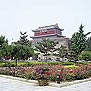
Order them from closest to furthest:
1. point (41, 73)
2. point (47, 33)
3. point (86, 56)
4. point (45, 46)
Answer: point (41, 73)
point (45, 46)
point (86, 56)
point (47, 33)

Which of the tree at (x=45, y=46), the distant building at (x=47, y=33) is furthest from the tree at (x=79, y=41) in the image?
the distant building at (x=47, y=33)

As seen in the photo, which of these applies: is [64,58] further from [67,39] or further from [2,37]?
[2,37]

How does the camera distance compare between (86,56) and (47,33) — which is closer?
(86,56)

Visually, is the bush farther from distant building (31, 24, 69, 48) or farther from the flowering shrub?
the flowering shrub

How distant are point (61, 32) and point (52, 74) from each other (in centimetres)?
5279

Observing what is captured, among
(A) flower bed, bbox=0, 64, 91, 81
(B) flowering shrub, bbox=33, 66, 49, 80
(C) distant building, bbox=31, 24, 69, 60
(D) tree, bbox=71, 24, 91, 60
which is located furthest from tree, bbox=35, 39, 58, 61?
(B) flowering shrub, bbox=33, 66, 49, 80

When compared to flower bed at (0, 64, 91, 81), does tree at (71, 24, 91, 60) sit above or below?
above

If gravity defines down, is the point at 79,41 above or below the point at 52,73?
above

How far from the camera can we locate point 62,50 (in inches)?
1700

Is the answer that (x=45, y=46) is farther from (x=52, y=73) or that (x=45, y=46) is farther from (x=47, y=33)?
(x=52, y=73)

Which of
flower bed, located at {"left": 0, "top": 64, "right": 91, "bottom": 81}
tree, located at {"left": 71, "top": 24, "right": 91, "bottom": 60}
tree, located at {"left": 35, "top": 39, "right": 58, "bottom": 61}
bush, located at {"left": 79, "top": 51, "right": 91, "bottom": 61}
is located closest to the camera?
flower bed, located at {"left": 0, "top": 64, "right": 91, "bottom": 81}

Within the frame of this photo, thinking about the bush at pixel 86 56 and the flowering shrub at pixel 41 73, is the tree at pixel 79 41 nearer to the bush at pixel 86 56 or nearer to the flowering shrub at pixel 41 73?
the bush at pixel 86 56

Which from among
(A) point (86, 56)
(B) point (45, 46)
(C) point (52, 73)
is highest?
(B) point (45, 46)

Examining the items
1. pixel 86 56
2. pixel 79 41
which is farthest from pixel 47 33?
pixel 79 41
